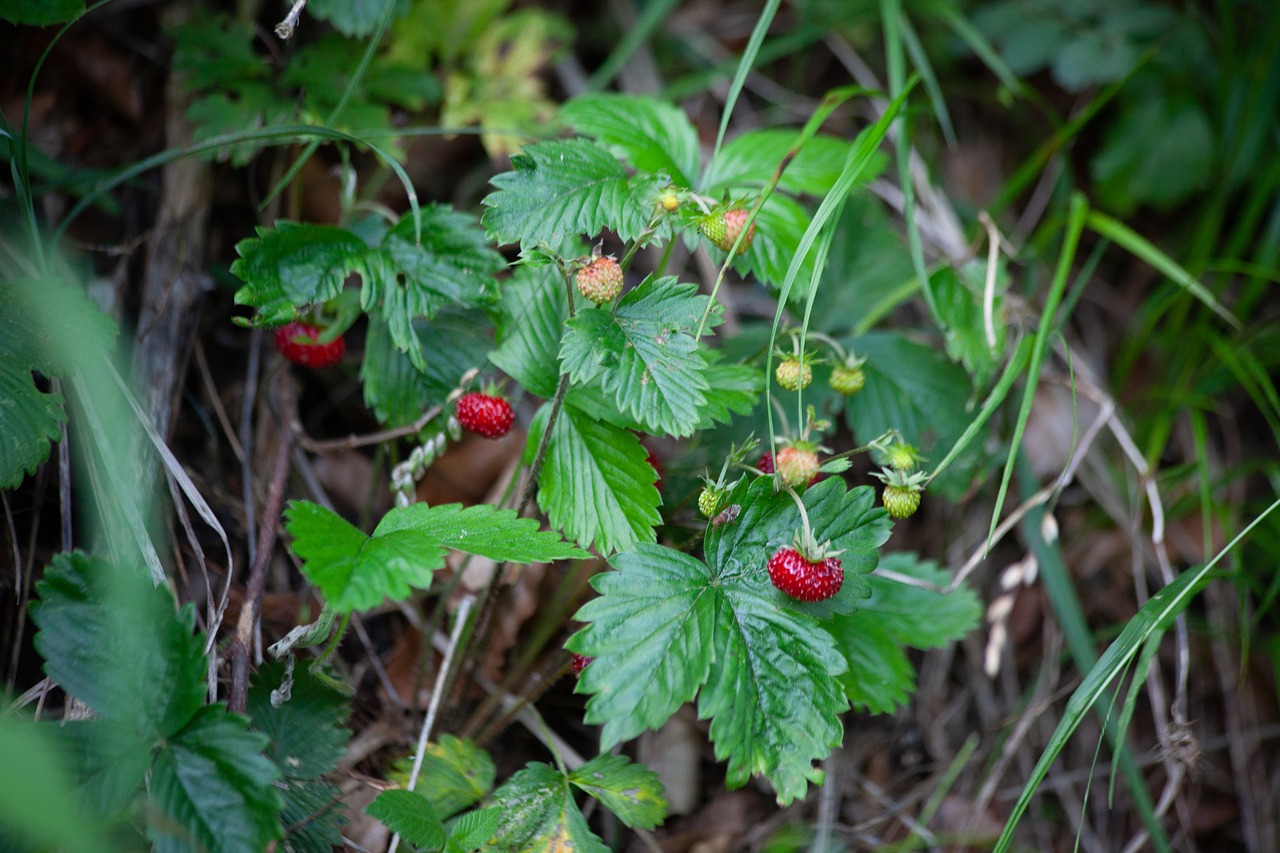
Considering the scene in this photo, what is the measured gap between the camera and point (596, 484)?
1.24 m

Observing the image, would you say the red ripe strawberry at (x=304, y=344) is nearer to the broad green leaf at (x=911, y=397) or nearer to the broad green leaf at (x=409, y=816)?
the broad green leaf at (x=409, y=816)

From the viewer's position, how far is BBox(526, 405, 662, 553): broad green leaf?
121 centimetres

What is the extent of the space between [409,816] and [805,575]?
596 mm

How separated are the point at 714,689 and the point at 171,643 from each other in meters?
0.66

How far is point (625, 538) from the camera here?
1.20 m

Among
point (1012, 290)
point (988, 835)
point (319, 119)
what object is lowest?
point (988, 835)

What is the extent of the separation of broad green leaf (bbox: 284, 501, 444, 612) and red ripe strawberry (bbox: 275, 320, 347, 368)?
38 centimetres

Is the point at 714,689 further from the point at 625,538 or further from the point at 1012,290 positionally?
the point at 1012,290

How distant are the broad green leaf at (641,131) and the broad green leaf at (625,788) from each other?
872 mm

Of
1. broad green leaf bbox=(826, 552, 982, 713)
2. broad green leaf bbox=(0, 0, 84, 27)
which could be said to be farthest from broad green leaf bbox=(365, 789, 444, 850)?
broad green leaf bbox=(0, 0, 84, 27)

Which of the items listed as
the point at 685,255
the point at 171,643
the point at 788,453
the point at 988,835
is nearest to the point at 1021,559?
the point at 988,835

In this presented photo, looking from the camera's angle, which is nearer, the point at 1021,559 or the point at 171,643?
the point at 171,643

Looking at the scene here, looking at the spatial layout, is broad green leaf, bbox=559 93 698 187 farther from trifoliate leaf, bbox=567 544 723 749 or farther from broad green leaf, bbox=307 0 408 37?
trifoliate leaf, bbox=567 544 723 749

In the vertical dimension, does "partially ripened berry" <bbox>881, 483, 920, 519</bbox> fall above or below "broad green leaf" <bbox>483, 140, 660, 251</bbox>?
below
